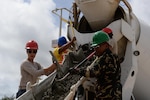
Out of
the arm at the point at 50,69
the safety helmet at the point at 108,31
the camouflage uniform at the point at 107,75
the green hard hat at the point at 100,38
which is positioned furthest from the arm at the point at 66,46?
the camouflage uniform at the point at 107,75

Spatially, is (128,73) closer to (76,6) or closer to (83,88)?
(83,88)

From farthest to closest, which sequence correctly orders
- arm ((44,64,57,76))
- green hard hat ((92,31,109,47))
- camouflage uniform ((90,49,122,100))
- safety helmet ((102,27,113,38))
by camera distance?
arm ((44,64,57,76)), safety helmet ((102,27,113,38)), green hard hat ((92,31,109,47)), camouflage uniform ((90,49,122,100))

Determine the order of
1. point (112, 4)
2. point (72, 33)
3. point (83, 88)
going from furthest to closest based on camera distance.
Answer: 1. point (72, 33)
2. point (112, 4)
3. point (83, 88)

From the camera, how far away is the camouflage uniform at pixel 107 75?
500cm

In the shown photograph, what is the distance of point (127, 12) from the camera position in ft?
19.4

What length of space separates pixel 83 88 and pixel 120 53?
88 centimetres

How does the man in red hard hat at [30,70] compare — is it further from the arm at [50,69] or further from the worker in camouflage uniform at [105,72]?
the worker in camouflage uniform at [105,72]

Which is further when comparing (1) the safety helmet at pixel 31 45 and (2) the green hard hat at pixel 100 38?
(1) the safety helmet at pixel 31 45

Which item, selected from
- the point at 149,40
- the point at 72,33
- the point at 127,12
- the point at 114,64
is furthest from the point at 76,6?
the point at 114,64

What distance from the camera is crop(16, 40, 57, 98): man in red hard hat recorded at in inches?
248

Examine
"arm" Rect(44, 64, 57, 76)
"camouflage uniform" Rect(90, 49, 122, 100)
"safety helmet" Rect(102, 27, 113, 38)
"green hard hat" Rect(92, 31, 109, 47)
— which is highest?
"safety helmet" Rect(102, 27, 113, 38)

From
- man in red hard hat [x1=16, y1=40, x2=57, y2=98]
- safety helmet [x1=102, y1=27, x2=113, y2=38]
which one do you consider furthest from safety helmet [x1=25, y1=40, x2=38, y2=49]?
safety helmet [x1=102, y1=27, x2=113, y2=38]

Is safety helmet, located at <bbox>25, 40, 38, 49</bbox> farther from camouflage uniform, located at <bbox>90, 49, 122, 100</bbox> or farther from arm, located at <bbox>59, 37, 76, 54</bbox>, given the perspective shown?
camouflage uniform, located at <bbox>90, 49, 122, 100</bbox>

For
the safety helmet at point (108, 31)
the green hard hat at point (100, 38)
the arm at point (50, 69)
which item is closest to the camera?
the green hard hat at point (100, 38)
